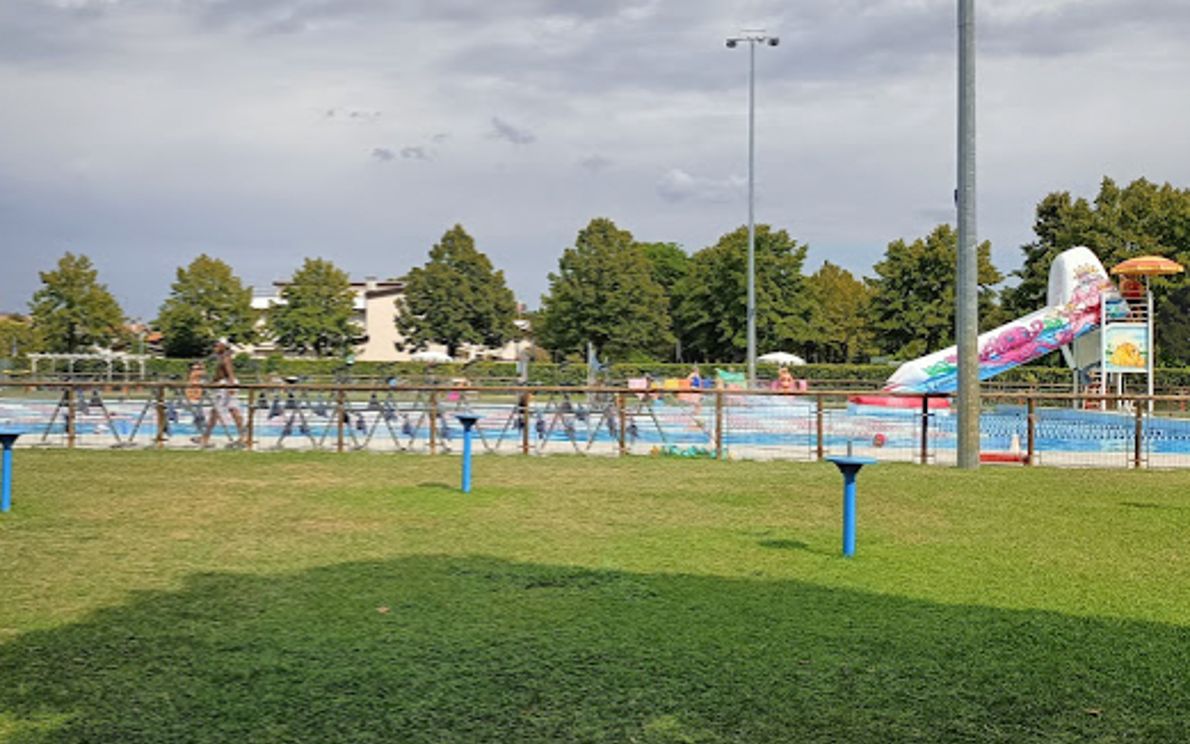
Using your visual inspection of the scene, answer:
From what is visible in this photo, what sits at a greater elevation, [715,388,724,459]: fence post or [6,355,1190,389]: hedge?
[6,355,1190,389]: hedge

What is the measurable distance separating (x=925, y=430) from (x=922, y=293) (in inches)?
1453

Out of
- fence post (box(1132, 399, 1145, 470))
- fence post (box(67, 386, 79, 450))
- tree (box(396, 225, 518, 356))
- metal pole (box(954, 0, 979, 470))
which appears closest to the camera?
metal pole (box(954, 0, 979, 470))

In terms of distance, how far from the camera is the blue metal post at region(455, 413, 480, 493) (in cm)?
1124

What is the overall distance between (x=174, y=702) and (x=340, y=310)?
58466 mm

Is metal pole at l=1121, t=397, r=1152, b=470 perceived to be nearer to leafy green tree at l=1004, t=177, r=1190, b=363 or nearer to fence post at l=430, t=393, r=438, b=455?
fence post at l=430, t=393, r=438, b=455

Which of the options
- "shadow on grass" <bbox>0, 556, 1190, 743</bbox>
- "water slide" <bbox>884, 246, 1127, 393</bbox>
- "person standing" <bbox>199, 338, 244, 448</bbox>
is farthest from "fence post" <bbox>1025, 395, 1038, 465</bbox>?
"water slide" <bbox>884, 246, 1127, 393</bbox>

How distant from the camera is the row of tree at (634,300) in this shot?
4806cm

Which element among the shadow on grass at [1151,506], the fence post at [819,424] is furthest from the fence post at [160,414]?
the shadow on grass at [1151,506]

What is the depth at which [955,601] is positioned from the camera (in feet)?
22.2

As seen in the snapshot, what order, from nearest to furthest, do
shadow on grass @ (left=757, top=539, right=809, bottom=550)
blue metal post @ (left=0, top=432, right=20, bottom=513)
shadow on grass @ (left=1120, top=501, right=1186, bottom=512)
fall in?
shadow on grass @ (left=757, top=539, right=809, bottom=550)
blue metal post @ (left=0, top=432, right=20, bottom=513)
shadow on grass @ (left=1120, top=501, right=1186, bottom=512)

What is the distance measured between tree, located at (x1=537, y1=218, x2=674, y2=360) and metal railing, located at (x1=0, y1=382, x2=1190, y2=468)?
4065cm

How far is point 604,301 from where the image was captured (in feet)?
197

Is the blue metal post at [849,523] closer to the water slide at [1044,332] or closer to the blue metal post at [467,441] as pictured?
the blue metal post at [467,441]

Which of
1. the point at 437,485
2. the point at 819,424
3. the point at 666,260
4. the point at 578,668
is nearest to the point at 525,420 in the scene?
the point at 819,424
